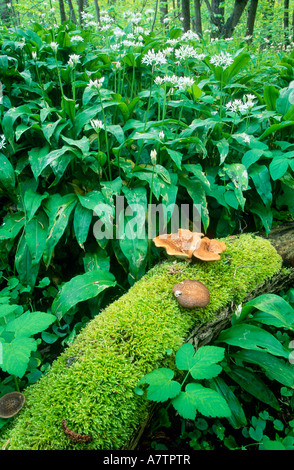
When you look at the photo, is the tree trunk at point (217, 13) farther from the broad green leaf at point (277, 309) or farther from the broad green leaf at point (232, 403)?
the broad green leaf at point (232, 403)

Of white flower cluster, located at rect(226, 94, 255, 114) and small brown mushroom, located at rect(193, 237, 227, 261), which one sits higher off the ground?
white flower cluster, located at rect(226, 94, 255, 114)

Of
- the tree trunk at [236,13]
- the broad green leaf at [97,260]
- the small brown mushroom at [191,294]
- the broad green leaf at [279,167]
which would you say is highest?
the tree trunk at [236,13]

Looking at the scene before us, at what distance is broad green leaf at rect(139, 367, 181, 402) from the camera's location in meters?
1.29

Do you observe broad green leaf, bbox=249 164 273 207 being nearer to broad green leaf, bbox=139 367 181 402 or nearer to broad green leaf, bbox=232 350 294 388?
broad green leaf, bbox=232 350 294 388

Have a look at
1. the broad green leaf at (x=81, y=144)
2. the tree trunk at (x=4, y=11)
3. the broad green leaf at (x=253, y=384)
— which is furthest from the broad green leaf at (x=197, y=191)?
the tree trunk at (x=4, y=11)

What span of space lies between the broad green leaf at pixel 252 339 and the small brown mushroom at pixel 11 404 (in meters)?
1.20

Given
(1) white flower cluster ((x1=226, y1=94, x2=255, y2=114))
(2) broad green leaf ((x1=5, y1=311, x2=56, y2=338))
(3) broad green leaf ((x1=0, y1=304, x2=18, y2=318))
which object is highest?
(1) white flower cluster ((x1=226, y1=94, x2=255, y2=114))

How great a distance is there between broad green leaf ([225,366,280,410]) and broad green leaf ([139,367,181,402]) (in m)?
0.73

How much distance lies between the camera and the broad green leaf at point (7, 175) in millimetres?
2617

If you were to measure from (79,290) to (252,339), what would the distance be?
45.3 inches

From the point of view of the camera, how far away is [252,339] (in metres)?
1.81

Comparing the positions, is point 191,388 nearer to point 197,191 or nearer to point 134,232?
point 134,232

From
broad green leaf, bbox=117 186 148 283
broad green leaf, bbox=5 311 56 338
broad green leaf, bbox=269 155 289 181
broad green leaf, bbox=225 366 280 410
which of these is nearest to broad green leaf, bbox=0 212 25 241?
broad green leaf, bbox=117 186 148 283

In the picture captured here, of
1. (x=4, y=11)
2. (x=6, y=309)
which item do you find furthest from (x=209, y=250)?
(x=4, y=11)
